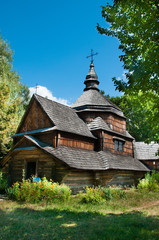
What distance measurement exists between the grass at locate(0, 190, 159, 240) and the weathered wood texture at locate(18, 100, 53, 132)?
711 cm

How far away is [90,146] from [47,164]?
468cm

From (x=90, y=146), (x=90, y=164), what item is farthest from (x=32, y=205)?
(x=90, y=146)

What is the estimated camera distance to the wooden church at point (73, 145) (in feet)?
44.1

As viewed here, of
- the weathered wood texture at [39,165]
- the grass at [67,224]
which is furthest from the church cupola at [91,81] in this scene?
the grass at [67,224]

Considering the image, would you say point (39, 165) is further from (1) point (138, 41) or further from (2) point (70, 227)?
(1) point (138, 41)

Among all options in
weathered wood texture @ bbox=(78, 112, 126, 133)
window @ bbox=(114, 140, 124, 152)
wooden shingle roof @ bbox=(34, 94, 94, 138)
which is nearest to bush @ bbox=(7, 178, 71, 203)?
wooden shingle roof @ bbox=(34, 94, 94, 138)

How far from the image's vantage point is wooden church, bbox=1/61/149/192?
13453 mm

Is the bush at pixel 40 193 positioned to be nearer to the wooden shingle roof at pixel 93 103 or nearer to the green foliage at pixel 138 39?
the green foliage at pixel 138 39

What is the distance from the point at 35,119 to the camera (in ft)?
55.0

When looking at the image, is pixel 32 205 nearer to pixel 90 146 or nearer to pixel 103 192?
pixel 103 192

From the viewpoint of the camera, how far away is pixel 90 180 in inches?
590

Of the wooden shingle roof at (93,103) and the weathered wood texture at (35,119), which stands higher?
the wooden shingle roof at (93,103)

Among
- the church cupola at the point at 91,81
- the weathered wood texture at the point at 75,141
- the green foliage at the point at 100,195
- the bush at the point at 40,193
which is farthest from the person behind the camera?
the church cupola at the point at 91,81

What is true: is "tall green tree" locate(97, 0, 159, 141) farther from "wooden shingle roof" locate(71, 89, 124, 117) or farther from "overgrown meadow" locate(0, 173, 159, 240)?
"wooden shingle roof" locate(71, 89, 124, 117)
